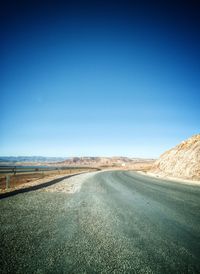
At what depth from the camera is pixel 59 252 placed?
3609 mm

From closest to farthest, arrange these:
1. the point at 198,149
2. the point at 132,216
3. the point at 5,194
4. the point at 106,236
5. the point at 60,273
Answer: the point at 60,273
the point at 106,236
the point at 132,216
the point at 5,194
the point at 198,149

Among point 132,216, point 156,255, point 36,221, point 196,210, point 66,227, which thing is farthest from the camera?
point 196,210

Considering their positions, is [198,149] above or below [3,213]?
above

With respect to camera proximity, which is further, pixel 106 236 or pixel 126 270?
pixel 106 236

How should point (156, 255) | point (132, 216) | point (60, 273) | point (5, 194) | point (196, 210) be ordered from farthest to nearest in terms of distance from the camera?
point (5, 194)
point (196, 210)
point (132, 216)
point (156, 255)
point (60, 273)

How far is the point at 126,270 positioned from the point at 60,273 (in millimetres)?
1170

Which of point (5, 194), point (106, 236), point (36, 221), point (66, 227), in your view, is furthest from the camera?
point (5, 194)

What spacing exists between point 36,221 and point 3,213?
1.73 meters

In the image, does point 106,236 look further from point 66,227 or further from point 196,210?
point 196,210

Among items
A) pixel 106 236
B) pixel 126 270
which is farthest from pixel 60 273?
pixel 106 236

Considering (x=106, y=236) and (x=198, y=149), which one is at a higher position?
(x=198, y=149)

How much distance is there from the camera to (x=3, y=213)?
20.6 ft

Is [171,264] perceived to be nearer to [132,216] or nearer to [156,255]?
[156,255]

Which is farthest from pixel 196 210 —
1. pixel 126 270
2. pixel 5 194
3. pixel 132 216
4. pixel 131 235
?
pixel 5 194
